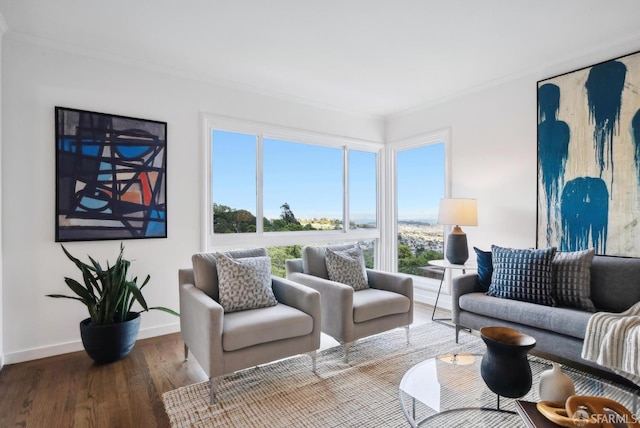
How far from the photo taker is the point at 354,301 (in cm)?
282

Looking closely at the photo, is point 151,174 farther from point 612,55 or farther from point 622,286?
point 612,55

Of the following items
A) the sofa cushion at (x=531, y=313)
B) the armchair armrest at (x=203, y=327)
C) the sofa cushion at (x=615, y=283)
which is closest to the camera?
the armchair armrest at (x=203, y=327)

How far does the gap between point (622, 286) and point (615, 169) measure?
97cm

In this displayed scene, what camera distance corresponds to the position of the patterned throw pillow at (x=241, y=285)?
99.1 inches

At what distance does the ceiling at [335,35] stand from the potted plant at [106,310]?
66.9 inches

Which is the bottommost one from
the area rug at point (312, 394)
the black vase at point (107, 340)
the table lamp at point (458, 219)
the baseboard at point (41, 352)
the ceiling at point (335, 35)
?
the area rug at point (312, 394)

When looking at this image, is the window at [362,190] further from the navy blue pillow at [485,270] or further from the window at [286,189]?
the navy blue pillow at [485,270]

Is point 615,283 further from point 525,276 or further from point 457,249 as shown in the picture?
point 457,249

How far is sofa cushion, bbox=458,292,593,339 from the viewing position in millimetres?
2289

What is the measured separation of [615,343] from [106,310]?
338cm

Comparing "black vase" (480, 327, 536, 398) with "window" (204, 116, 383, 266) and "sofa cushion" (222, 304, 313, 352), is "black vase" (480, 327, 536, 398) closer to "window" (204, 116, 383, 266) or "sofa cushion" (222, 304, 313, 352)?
"sofa cushion" (222, 304, 313, 352)

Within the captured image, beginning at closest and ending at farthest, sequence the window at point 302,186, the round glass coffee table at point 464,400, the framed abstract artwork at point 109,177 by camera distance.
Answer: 1. the round glass coffee table at point 464,400
2. the framed abstract artwork at point 109,177
3. the window at point 302,186

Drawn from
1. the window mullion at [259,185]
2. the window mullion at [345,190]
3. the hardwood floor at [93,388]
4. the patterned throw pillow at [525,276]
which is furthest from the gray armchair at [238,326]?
the window mullion at [345,190]

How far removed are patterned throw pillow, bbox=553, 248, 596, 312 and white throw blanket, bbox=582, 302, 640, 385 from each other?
28 cm
